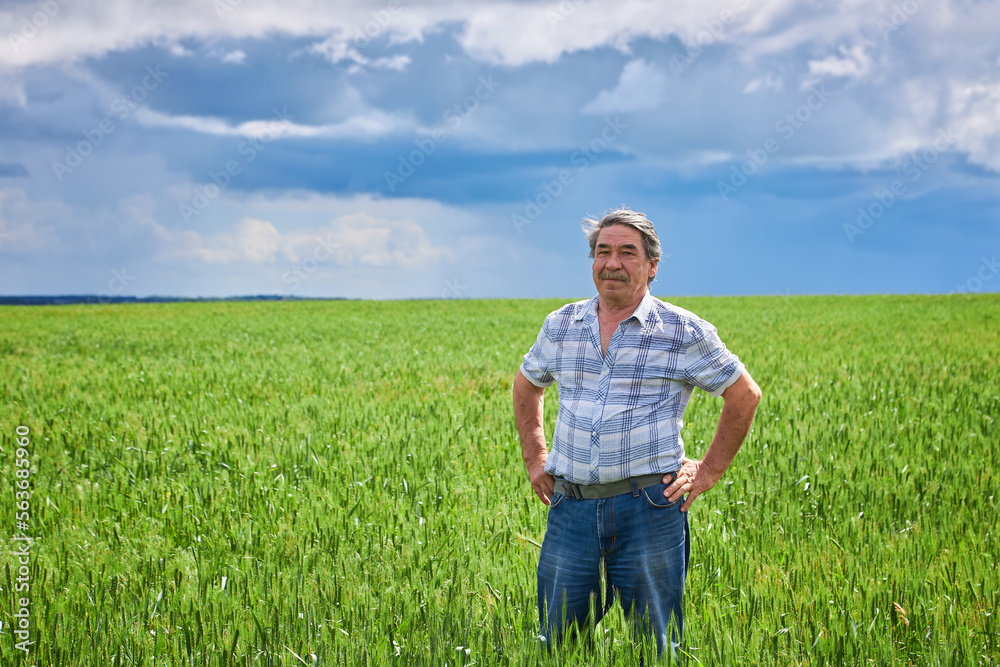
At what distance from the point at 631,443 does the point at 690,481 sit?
1.10 feet

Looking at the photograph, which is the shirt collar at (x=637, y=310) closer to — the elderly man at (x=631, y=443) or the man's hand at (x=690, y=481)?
the elderly man at (x=631, y=443)

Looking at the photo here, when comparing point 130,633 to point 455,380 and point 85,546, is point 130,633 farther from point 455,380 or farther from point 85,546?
point 455,380

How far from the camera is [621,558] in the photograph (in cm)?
306

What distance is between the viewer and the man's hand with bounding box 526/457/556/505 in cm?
330

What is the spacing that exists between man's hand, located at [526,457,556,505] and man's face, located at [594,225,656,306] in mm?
898

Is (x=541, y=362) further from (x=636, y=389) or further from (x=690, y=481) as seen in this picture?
(x=690, y=481)

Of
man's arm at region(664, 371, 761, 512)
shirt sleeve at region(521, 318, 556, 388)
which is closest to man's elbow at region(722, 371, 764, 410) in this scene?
man's arm at region(664, 371, 761, 512)

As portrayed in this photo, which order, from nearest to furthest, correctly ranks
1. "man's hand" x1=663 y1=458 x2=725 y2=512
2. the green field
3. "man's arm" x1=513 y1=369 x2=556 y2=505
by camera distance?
1. "man's hand" x1=663 y1=458 x2=725 y2=512
2. "man's arm" x1=513 y1=369 x2=556 y2=505
3. the green field

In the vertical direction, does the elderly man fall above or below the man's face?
below

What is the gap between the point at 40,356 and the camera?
19859mm

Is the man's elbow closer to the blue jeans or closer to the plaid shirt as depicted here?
the plaid shirt

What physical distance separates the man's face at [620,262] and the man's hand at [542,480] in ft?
2.95

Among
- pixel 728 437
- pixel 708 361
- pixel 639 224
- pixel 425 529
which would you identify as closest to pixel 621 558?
pixel 728 437

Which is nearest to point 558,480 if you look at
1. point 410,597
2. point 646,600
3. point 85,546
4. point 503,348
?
point 646,600
